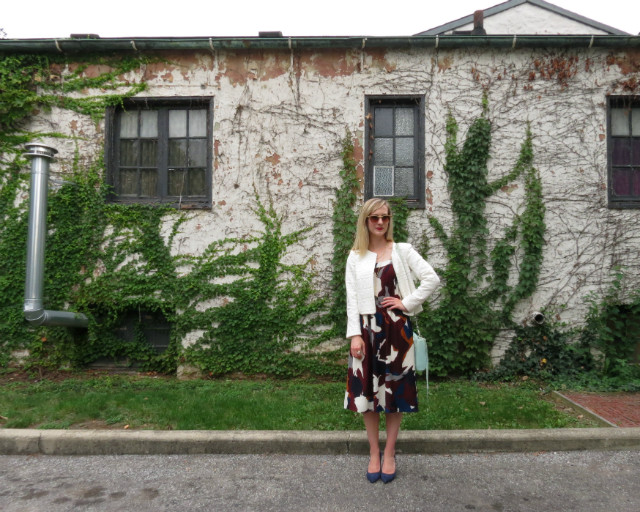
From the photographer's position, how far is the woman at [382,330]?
2924mm

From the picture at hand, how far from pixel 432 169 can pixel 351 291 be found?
3314mm

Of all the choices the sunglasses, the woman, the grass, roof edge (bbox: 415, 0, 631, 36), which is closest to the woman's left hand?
the woman

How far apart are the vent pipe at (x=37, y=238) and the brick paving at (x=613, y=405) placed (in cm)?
610

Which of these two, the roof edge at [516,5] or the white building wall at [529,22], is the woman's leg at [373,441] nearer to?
the roof edge at [516,5]

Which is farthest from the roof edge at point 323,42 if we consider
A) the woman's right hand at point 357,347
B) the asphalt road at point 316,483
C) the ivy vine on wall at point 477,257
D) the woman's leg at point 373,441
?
the asphalt road at point 316,483

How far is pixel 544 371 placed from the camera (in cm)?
537

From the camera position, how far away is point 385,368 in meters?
2.96

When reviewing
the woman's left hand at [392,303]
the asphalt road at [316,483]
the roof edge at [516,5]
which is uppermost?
the roof edge at [516,5]

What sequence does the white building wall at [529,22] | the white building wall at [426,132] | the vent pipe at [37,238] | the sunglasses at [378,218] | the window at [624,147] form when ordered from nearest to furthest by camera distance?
the sunglasses at [378,218] < the vent pipe at [37,238] < the white building wall at [426,132] < the window at [624,147] < the white building wall at [529,22]

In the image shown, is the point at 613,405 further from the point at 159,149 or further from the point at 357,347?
the point at 159,149

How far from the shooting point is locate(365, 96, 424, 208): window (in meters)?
5.88

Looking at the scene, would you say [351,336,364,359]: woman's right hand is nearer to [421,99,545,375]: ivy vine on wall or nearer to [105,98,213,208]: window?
[421,99,545,375]: ivy vine on wall

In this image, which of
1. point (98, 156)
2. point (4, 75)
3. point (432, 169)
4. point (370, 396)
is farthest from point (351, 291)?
point (4, 75)

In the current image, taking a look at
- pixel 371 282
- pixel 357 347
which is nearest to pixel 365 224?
pixel 371 282
